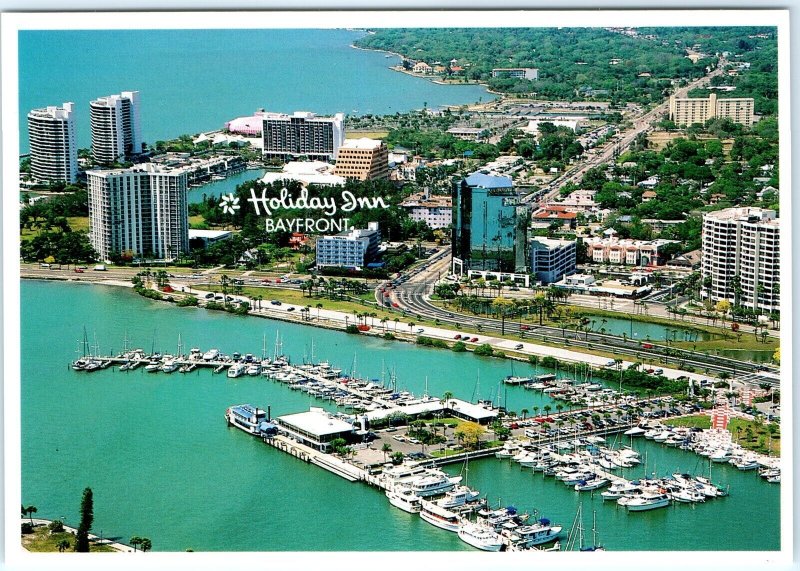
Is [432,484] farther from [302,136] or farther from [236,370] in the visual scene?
[302,136]

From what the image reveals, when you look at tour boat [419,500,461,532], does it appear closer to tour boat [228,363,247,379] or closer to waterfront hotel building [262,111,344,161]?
tour boat [228,363,247,379]

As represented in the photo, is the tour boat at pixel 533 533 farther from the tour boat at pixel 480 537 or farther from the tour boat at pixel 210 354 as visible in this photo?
the tour boat at pixel 210 354

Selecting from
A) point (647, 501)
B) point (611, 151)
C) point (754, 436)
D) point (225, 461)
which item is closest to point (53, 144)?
point (225, 461)

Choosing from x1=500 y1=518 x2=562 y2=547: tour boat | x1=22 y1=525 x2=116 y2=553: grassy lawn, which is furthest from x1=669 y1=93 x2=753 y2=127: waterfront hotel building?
x1=22 y1=525 x2=116 y2=553: grassy lawn

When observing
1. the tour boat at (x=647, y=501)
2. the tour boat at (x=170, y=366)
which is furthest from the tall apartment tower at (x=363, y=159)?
the tour boat at (x=647, y=501)

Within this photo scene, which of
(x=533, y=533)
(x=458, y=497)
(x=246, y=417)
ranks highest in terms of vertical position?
(x=246, y=417)

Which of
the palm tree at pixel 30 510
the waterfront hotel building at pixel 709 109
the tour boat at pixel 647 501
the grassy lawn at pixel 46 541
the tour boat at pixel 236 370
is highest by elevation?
the waterfront hotel building at pixel 709 109
